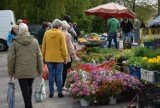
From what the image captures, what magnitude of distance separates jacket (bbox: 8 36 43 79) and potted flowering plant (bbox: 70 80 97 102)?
144 centimetres

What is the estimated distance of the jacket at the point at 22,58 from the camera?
7.13 m

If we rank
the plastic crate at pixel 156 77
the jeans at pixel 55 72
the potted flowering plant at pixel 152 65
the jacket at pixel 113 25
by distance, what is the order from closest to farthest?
the plastic crate at pixel 156 77 < the potted flowering plant at pixel 152 65 < the jeans at pixel 55 72 < the jacket at pixel 113 25

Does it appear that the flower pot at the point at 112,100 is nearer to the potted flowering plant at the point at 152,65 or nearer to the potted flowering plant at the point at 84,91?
the potted flowering plant at the point at 84,91

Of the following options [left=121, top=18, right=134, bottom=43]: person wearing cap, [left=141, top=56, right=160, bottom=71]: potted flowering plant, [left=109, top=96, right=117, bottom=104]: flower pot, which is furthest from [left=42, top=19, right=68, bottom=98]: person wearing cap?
[left=121, top=18, right=134, bottom=43]: person wearing cap

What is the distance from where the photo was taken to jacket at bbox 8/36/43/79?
281 inches

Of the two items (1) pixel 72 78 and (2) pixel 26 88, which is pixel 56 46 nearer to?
(1) pixel 72 78

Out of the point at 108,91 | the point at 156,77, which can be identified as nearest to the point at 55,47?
the point at 108,91

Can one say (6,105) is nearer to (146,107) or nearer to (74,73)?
(74,73)

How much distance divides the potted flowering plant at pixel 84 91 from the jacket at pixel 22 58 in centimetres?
144

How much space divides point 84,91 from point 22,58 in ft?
5.75

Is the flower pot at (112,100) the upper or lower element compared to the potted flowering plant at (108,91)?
lower

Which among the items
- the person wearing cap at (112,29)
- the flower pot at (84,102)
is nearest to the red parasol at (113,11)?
the person wearing cap at (112,29)

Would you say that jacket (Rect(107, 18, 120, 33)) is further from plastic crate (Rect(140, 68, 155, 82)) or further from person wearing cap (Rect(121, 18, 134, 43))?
plastic crate (Rect(140, 68, 155, 82))

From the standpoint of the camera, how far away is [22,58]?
23.5ft
